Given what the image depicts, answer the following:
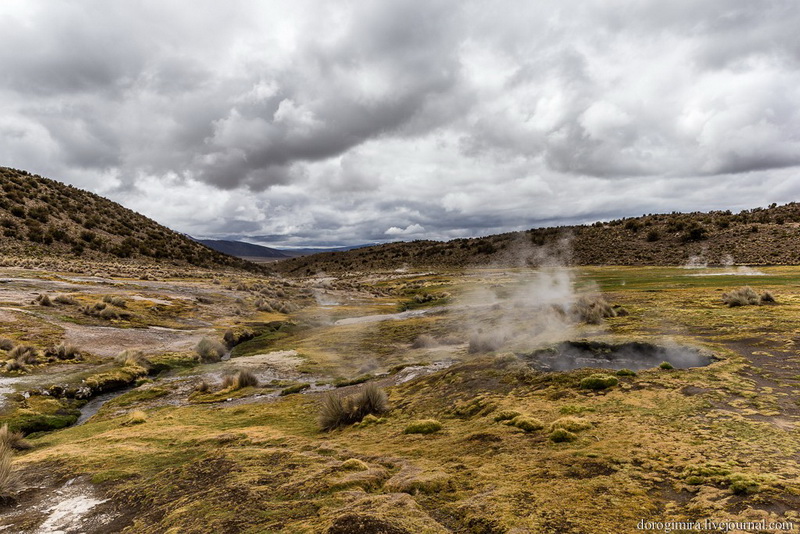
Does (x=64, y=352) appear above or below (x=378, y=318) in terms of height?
above

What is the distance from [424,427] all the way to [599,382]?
17.0ft

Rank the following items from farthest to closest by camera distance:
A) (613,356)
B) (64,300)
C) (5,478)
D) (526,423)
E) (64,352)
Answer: (64,300) < (64,352) < (613,356) < (526,423) < (5,478)

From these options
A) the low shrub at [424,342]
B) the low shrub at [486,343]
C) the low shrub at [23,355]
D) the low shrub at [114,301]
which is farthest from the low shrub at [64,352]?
the low shrub at [486,343]

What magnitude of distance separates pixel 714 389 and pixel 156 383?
23.7 metres

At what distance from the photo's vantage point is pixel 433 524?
5391 millimetres

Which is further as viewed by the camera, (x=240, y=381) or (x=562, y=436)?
(x=240, y=381)

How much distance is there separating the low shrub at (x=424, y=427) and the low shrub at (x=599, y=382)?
4.40m

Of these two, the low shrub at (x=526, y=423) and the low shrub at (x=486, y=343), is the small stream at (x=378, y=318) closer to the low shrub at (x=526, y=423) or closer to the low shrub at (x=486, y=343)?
the low shrub at (x=486, y=343)

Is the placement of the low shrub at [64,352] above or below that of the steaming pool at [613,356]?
above

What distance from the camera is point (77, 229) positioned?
241 ft

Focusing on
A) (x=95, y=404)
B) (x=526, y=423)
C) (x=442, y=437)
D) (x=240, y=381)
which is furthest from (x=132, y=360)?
(x=526, y=423)

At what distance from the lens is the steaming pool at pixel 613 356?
12945mm

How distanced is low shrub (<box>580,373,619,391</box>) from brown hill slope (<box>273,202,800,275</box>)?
57.6 m

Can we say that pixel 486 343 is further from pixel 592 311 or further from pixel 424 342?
pixel 424 342
